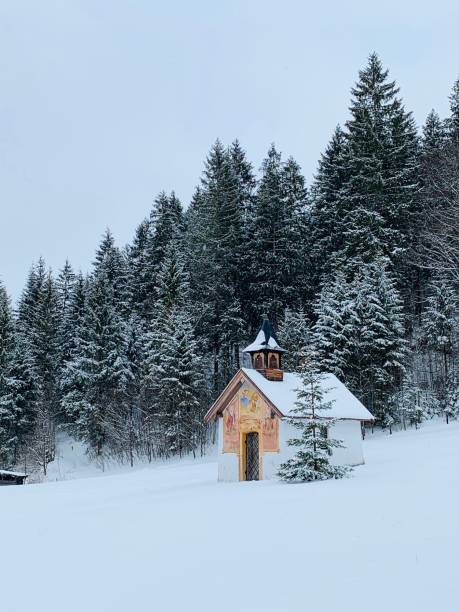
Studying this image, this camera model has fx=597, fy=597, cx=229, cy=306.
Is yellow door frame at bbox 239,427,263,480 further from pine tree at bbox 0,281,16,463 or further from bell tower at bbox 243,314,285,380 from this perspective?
pine tree at bbox 0,281,16,463

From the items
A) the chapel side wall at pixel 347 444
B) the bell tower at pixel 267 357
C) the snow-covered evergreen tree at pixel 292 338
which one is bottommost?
the chapel side wall at pixel 347 444

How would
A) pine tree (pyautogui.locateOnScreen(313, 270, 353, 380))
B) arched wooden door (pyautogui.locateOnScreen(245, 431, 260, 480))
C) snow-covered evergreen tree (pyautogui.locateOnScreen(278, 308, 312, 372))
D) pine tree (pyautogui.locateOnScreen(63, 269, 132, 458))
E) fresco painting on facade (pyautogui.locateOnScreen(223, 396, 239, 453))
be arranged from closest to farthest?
1. arched wooden door (pyautogui.locateOnScreen(245, 431, 260, 480))
2. fresco painting on facade (pyautogui.locateOnScreen(223, 396, 239, 453))
3. pine tree (pyautogui.locateOnScreen(313, 270, 353, 380))
4. snow-covered evergreen tree (pyautogui.locateOnScreen(278, 308, 312, 372))
5. pine tree (pyautogui.locateOnScreen(63, 269, 132, 458))

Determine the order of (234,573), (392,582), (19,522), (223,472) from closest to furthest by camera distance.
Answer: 1. (392,582)
2. (234,573)
3. (19,522)
4. (223,472)

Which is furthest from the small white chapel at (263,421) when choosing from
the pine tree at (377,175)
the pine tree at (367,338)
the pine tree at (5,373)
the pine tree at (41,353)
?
the pine tree at (5,373)

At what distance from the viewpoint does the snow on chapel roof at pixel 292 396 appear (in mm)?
25634

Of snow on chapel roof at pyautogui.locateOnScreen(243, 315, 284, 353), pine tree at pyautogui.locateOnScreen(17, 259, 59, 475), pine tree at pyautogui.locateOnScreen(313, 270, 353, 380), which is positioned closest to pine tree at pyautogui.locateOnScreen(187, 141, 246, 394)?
pine tree at pyautogui.locateOnScreen(313, 270, 353, 380)

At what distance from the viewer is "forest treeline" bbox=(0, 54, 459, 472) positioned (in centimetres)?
3966

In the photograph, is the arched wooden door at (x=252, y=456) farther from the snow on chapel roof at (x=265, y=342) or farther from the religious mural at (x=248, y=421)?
the snow on chapel roof at (x=265, y=342)

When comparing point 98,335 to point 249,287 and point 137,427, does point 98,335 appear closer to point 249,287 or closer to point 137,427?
point 137,427

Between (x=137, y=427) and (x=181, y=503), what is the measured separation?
1173 inches

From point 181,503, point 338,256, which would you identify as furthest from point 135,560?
point 338,256

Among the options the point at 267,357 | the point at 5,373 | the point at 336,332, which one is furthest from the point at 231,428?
the point at 5,373

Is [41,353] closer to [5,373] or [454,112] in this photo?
[5,373]

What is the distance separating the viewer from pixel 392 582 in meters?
6.86
